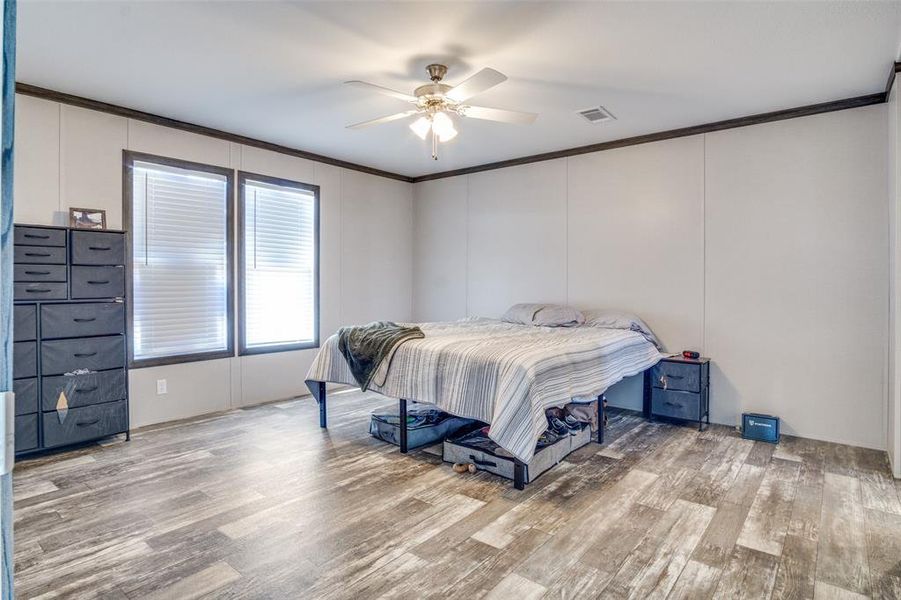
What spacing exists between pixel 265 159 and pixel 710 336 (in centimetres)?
458

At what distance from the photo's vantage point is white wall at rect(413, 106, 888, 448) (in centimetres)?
370

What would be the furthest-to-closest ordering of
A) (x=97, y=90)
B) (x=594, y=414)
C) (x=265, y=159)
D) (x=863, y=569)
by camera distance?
(x=265, y=159) → (x=594, y=414) → (x=97, y=90) → (x=863, y=569)

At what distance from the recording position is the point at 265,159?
16.4 feet

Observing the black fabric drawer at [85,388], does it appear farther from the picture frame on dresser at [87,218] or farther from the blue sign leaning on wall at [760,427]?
the blue sign leaning on wall at [760,427]

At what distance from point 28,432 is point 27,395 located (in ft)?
0.82

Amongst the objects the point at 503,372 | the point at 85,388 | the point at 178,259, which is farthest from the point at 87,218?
the point at 503,372

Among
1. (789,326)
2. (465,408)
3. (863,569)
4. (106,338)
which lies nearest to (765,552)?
(863,569)

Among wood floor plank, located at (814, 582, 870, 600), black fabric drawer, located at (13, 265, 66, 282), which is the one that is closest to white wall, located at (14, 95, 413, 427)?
black fabric drawer, located at (13, 265, 66, 282)

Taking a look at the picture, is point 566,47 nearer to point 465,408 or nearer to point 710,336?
point 465,408

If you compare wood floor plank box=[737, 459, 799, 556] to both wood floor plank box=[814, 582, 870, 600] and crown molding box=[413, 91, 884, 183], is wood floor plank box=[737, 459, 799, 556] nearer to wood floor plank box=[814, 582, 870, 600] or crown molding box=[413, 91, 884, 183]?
wood floor plank box=[814, 582, 870, 600]

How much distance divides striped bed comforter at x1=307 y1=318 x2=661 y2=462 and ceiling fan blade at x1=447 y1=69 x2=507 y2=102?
5.15 feet

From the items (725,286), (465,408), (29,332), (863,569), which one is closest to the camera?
(863,569)

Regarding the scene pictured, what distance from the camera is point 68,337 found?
11.3 feet

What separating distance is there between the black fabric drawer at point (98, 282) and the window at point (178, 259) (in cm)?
42
